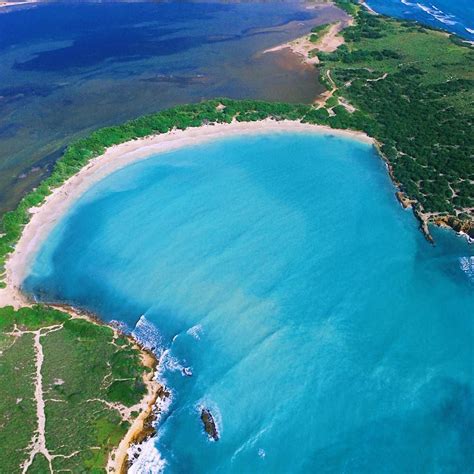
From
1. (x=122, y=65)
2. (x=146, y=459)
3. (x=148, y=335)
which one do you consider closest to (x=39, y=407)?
(x=146, y=459)

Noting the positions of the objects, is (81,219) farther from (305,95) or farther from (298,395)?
(305,95)

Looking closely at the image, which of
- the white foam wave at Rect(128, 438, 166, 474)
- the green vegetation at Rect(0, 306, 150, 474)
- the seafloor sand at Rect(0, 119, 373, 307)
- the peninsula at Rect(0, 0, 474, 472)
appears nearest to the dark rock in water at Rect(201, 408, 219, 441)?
the white foam wave at Rect(128, 438, 166, 474)

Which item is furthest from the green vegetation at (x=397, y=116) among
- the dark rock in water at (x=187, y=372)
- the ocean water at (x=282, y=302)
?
the dark rock in water at (x=187, y=372)

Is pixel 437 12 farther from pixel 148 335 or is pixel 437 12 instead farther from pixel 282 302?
pixel 148 335

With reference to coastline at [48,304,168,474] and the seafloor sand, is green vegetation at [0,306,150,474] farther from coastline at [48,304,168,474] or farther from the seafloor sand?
the seafloor sand

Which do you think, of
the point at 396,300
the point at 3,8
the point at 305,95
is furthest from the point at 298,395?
the point at 3,8

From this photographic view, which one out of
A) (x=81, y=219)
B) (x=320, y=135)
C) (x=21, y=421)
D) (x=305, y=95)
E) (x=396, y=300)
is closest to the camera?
(x=21, y=421)
